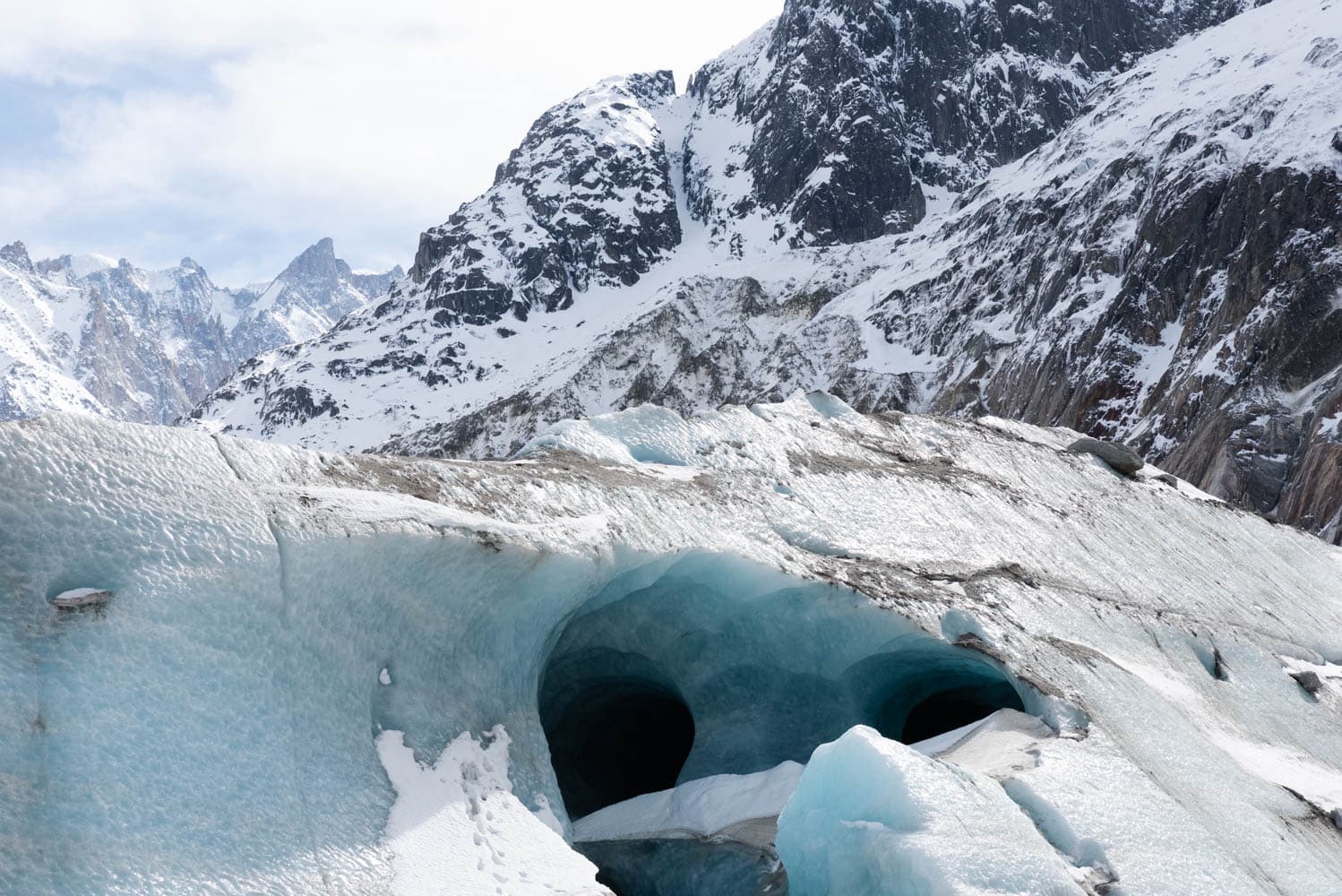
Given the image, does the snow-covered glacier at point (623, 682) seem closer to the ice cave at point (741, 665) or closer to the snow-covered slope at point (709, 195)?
the ice cave at point (741, 665)

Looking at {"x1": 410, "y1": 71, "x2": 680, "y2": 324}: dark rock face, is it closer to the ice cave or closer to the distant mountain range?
the distant mountain range

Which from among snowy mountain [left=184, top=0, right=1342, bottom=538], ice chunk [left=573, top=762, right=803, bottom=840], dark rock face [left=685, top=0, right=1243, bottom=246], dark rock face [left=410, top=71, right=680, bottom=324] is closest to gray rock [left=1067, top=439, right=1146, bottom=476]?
ice chunk [left=573, top=762, right=803, bottom=840]

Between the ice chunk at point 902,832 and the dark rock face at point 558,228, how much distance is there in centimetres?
15617

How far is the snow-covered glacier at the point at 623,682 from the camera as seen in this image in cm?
688

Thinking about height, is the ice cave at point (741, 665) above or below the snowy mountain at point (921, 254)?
below

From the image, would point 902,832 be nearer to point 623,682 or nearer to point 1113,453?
point 623,682

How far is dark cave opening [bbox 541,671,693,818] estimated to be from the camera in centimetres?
1325

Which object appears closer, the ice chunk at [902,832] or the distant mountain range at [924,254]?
the ice chunk at [902,832]

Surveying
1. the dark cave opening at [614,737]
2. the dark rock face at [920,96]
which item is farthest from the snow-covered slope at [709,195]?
the dark cave opening at [614,737]

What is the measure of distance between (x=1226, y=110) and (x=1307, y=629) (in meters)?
61.6

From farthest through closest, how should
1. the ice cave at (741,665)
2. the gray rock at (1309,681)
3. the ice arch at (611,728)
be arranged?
1. the gray rock at (1309,681)
2. the ice arch at (611,728)
3. the ice cave at (741,665)

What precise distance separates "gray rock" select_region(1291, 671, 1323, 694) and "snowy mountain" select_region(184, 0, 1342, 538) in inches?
1222

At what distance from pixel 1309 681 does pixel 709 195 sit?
161 metres

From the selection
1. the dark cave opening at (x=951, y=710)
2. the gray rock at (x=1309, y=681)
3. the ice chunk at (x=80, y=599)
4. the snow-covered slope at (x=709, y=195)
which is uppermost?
the snow-covered slope at (x=709, y=195)
